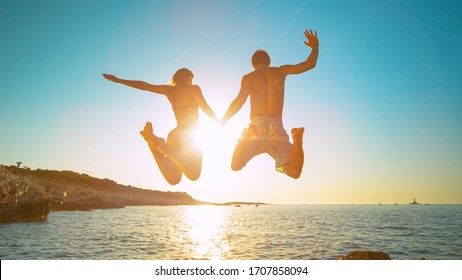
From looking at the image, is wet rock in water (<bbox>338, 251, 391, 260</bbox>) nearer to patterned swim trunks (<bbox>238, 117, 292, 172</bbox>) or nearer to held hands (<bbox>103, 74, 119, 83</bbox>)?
patterned swim trunks (<bbox>238, 117, 292, 172</bbox>)

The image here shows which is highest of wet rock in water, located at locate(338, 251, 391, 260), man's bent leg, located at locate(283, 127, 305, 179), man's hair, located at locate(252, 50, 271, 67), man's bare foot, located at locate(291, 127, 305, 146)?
man's hair, located at locate(252, 50, 271, 67)

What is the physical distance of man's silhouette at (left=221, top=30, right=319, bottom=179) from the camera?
7227 mm

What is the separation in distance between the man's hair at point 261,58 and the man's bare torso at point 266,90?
0.56 feet

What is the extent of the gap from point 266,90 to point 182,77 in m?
1.87

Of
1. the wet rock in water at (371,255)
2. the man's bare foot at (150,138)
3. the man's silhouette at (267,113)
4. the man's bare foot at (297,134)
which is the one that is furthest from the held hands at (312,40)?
the wet rock in water at (371,255)

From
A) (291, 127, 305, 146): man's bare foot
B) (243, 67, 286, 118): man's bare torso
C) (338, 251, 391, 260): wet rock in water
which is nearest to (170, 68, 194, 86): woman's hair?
(243, 67, 286, 118): man's bare torso

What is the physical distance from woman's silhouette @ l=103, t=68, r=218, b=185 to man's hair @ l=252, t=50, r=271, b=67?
4.24 ft

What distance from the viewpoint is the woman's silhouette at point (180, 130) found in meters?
7.46

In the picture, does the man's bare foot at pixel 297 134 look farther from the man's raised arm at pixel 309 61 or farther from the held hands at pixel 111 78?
the held hands at pixel 111 78
